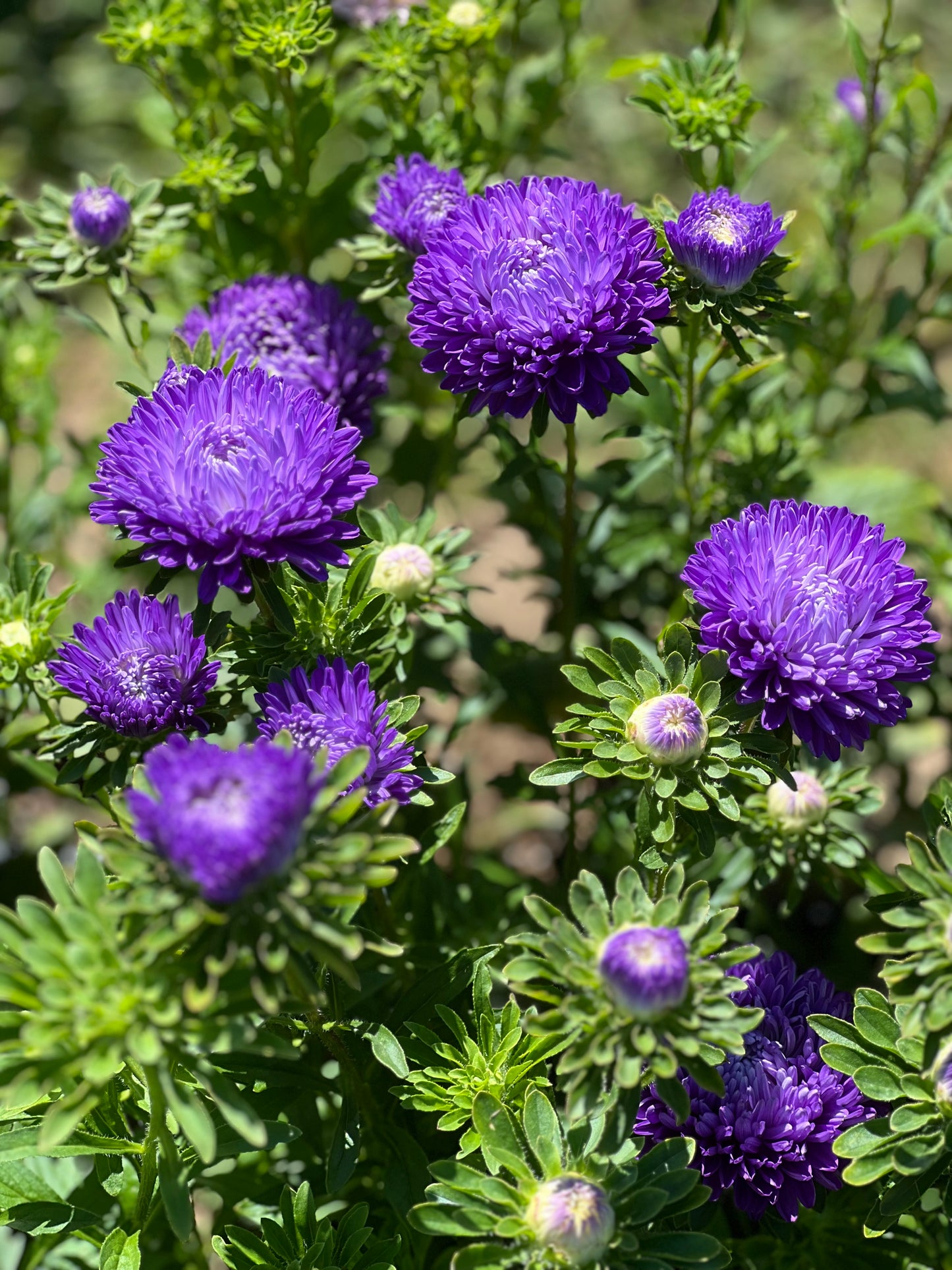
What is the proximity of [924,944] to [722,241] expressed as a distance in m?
1.07

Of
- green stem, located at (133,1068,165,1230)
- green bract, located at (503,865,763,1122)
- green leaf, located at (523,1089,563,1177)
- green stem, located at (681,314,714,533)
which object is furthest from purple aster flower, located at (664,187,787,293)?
green stem, located at (133,1068,165,1230)

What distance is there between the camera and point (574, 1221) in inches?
62.6

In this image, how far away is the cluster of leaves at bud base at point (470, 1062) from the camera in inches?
73.8

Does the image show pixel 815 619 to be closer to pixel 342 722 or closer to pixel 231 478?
pixel 342 722

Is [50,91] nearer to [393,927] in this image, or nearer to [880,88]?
[880,88]

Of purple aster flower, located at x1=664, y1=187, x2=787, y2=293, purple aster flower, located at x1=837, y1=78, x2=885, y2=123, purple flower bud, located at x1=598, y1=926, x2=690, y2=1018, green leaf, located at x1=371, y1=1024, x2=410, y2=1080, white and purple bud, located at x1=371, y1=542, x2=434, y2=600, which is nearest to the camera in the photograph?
purple flower bud, located at x1=598, y1=926, x2=690, y2=1018

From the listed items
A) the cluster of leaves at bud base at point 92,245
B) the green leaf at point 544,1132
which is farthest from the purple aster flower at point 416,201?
the green leaf at point 544,1132

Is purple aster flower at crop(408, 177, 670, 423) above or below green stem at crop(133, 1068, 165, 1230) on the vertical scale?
above

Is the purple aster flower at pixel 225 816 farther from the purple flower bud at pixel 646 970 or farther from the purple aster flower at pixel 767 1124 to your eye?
the purple aster flower at pixel 767 1124

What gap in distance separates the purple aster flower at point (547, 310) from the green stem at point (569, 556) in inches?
14.2

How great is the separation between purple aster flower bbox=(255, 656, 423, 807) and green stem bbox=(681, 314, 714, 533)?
2.84 feet

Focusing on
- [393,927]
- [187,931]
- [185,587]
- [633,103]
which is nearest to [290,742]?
[187,931]

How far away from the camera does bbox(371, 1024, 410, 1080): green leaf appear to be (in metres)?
1.82

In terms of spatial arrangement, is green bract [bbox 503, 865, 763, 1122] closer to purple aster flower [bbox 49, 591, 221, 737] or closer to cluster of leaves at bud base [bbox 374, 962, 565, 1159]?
cluster of leaves at bud base [bbox 374, 962, 565, 1159]
